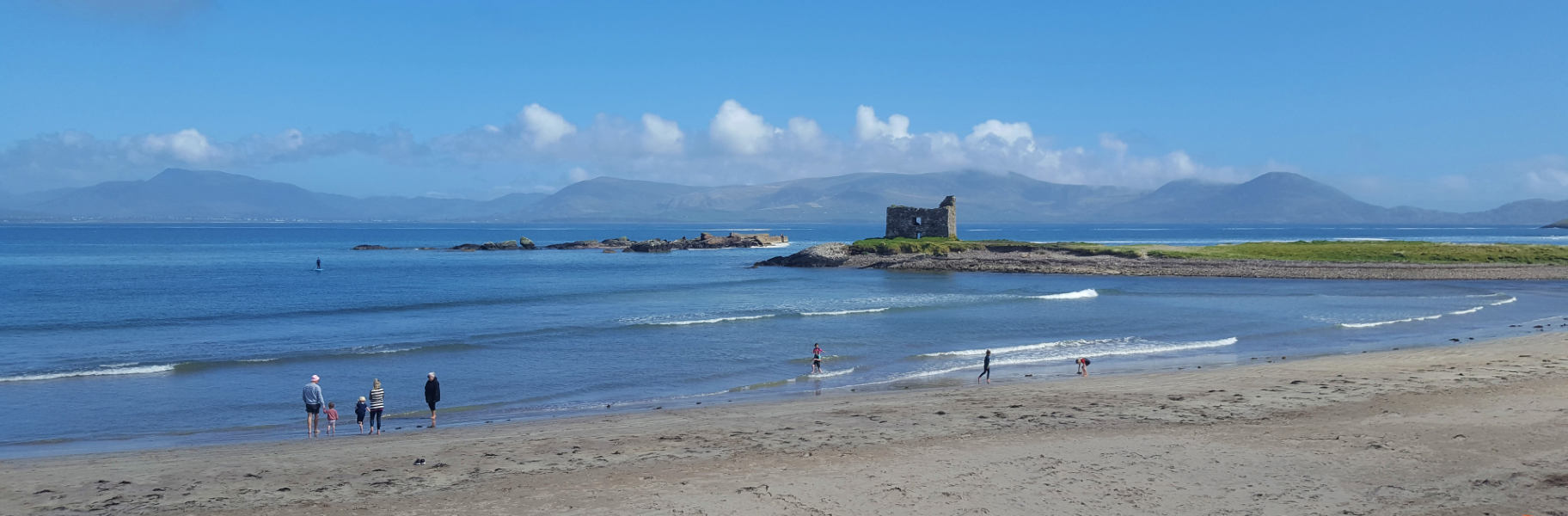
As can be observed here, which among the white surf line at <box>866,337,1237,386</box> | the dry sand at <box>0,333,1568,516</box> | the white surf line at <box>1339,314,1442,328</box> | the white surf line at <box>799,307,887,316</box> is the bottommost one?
the white surf line at <box>866,337,1237,386</box>

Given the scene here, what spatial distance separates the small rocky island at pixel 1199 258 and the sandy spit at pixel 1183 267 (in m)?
0.05

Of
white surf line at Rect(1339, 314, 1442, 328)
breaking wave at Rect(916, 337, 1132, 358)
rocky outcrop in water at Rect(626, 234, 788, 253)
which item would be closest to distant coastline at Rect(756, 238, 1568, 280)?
white surf line at Rect(1339, 314, 1442, 328)

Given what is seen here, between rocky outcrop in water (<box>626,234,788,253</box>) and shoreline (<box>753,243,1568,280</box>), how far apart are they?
26.5 metres

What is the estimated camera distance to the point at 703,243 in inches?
3920

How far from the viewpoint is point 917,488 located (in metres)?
10.6

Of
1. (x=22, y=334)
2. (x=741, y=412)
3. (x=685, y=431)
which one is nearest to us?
(x=685, y=431)

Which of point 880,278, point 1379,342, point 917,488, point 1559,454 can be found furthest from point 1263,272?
point 917,488

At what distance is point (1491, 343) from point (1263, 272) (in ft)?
109

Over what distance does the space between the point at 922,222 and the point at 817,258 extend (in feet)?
42.8

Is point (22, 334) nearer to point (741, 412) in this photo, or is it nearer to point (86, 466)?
point (86, 466)

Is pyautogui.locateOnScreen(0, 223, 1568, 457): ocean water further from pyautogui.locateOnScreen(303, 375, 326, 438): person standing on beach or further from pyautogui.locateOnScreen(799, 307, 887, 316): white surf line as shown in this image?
pyautogui.locateOnScreen(303, 375, 326, 438): person standing on beach

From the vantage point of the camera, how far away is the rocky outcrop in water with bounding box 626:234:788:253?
94.1 meters

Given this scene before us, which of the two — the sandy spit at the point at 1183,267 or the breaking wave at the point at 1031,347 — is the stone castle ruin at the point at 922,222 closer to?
the sandy spit at the point at 1183,267

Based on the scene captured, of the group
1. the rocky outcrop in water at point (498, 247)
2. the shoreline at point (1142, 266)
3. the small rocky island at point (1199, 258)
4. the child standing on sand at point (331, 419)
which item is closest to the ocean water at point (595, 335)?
the child standing on sand at point (331, 419)
